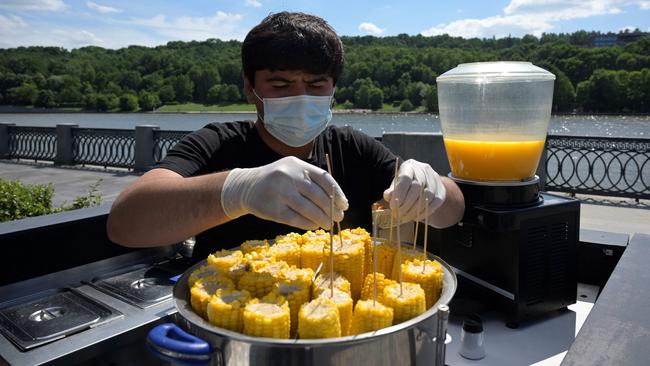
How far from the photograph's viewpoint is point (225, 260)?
160 centimetres

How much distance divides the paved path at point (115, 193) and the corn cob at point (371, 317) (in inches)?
325

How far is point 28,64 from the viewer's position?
40.2 meters

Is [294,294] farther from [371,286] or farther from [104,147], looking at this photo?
[104,147]

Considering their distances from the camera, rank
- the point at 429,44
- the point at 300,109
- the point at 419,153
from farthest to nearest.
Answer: the point at 429,44, the point at 419,153, the point at 300,109

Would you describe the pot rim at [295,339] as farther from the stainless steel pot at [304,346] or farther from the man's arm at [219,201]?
the man's arm at [219,201]

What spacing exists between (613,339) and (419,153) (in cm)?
888

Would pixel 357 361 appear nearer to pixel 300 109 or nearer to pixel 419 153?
pixel 300 109

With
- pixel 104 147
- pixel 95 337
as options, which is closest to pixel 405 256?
pixel 95 337

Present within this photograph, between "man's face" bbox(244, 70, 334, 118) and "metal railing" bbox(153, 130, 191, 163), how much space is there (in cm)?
1244

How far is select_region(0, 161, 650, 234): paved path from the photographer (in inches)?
337

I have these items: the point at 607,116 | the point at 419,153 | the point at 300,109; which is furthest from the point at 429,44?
the point at 300,109

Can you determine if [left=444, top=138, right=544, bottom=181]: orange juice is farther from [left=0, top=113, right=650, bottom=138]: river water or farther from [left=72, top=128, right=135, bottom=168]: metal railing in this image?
[left=0, top=113, right=650, bottom=138]: river water

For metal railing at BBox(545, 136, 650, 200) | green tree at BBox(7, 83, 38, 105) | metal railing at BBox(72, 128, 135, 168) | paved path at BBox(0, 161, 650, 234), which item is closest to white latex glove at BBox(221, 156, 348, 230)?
A: paved path at BBox(0, 161, 650, 234)

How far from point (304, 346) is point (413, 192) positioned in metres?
1.10
